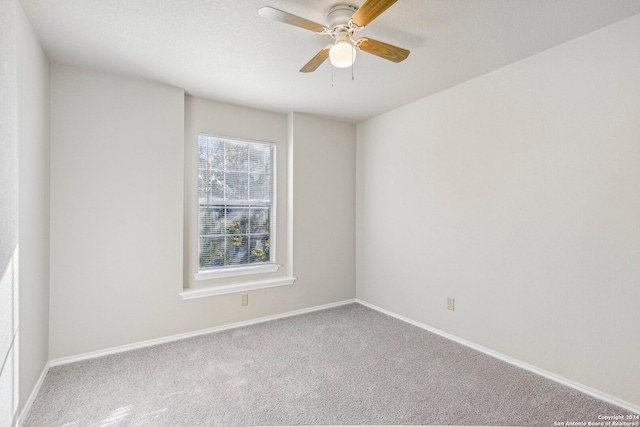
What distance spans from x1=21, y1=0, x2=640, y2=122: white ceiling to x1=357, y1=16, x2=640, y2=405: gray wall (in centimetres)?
26

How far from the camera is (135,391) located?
84.7 inches

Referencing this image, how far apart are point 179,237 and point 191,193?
491 millimetres

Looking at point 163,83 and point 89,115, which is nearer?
point 89,115

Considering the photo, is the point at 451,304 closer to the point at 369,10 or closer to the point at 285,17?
the point at 369,10

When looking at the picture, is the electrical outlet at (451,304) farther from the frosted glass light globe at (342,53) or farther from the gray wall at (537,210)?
the frosted glass light globe at (342,53)

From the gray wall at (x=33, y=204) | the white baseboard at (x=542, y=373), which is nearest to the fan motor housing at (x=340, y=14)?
the gray wall at (x=33, y=204)

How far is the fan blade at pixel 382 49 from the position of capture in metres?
1.89

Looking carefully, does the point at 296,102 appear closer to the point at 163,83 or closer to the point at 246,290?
the point at 163,83

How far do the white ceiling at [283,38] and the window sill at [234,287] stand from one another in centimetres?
199

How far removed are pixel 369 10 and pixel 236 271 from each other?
2.79 meters

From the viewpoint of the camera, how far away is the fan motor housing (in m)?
1.83

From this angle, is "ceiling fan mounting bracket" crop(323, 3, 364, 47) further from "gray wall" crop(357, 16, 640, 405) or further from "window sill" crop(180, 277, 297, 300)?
"window sill" crop(180, 277, 297, 300)

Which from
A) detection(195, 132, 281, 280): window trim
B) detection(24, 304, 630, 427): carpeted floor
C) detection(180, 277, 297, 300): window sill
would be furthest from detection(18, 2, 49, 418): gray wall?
detection(195, 132, 281, 280): window trim

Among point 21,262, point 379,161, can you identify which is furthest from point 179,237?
point 379,161
